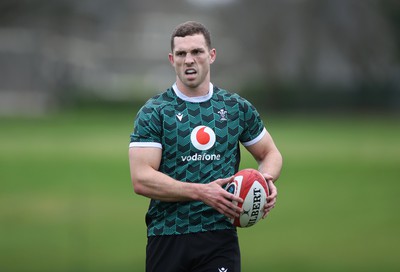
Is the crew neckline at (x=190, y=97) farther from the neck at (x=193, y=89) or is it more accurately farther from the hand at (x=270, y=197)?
the hand at (x=270, y=197)

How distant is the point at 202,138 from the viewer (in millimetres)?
6898

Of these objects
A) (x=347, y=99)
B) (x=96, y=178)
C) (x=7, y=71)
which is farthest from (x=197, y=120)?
(x=7, y=71)

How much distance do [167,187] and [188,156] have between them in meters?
0.36

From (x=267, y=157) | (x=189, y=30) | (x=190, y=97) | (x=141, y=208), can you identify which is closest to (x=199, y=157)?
(x=190, y=97)

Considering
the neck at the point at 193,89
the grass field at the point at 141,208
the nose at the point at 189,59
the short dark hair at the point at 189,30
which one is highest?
the short dark hair at the point at 189,30

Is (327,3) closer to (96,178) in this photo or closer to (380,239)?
(96,178)

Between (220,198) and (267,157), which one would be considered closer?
(220,198)

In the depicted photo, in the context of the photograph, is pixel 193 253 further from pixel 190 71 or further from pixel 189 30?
pixel 189 30

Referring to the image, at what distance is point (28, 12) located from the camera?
72.8 m

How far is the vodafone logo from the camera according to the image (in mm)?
6887

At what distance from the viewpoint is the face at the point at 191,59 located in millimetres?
6828

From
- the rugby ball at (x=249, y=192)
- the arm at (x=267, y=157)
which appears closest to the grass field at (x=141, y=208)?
the arm at (x=267, y=157)

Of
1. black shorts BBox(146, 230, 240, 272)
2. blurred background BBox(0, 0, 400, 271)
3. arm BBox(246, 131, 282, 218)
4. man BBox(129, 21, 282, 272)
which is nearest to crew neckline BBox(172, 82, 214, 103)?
man BBox(129, 21, 282, 272)

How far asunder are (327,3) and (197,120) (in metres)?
65.3
